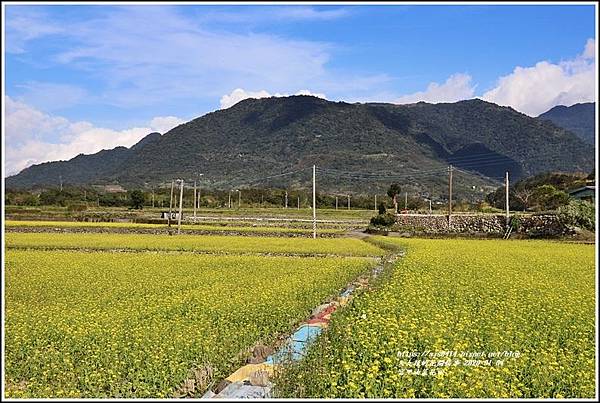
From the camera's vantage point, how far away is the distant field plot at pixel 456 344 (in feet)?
21.8

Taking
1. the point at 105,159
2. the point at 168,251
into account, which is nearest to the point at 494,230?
the point at 168,251

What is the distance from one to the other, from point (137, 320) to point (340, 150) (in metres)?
145

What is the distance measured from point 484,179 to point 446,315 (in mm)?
142228

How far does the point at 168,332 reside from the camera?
9.64m

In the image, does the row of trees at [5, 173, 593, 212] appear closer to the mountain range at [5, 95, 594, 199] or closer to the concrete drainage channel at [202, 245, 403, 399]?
the mountain range at [5, 95, 594, 199]

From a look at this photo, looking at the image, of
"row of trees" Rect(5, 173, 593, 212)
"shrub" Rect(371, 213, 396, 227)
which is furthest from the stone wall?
"row of trees" Rect(5, 173, 593, 212)

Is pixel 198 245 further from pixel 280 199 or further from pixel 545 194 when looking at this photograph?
pixel 280 199

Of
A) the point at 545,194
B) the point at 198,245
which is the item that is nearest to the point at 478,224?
the point at 545,194

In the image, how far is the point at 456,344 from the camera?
812 cm

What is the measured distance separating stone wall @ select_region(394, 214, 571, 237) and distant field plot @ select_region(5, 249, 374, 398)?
27803mm

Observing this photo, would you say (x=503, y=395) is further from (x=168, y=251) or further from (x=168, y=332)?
(x=168, y=251)

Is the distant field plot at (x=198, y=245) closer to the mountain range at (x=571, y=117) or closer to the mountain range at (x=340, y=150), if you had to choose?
the mountain range at (x=340, y=150)

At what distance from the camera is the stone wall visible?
42.9m

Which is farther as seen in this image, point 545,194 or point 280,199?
point 280,199
